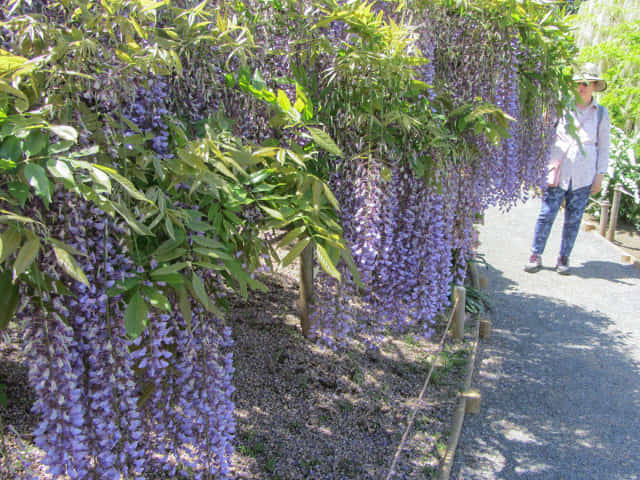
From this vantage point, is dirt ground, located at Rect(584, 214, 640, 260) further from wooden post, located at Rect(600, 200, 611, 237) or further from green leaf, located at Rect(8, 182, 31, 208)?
green leaf, located at Rect(8, 182, 31, 208)

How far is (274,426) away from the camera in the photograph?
3.09 meters

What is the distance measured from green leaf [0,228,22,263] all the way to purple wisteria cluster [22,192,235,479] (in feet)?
0.53

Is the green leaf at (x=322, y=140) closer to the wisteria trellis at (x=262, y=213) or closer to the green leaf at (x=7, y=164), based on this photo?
the wisteria trellis at (x=262, y=213)

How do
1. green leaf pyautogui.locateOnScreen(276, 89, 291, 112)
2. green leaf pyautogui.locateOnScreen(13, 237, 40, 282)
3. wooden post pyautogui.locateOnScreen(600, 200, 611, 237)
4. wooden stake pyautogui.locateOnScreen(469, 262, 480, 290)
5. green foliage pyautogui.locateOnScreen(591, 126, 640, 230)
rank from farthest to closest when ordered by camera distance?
green foliage pyautogui.locateOnScreen(591, 126, 640, 230)
wooden post pyautogui.locateOnScreen(600, 200, 611, 237)
wooden stake pyautogui.locateOnScreen(469, 262, 480, 290)
green leaf pyautogui.locateOnScreen(276, 89, 291, 112)
green leaf pyautogui.locateOnScreen(13, 237, 40, 282)

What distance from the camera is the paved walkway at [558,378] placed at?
3168mm

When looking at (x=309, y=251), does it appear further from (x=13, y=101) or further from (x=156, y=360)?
(x=13, y=101)

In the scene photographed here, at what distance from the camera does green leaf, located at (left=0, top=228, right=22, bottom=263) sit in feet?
3.24

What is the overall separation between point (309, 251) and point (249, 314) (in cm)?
115

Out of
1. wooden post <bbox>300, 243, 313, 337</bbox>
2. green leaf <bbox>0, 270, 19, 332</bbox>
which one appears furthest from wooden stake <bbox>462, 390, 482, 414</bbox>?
green leaf <bbox>0, 270, 19, 332</bbox>

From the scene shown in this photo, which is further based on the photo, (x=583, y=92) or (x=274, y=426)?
(x=583, y=92)

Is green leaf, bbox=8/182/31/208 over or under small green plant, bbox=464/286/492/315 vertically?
over

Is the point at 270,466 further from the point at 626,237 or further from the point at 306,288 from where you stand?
the point at 626,237

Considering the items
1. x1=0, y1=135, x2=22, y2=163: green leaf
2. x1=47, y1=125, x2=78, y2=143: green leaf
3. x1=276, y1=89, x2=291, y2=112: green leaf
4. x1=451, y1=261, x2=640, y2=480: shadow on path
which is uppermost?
x1=276, y1=89, x2=291, y2=112: green leaf

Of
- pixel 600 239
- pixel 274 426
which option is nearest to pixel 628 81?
pixel 600 239
